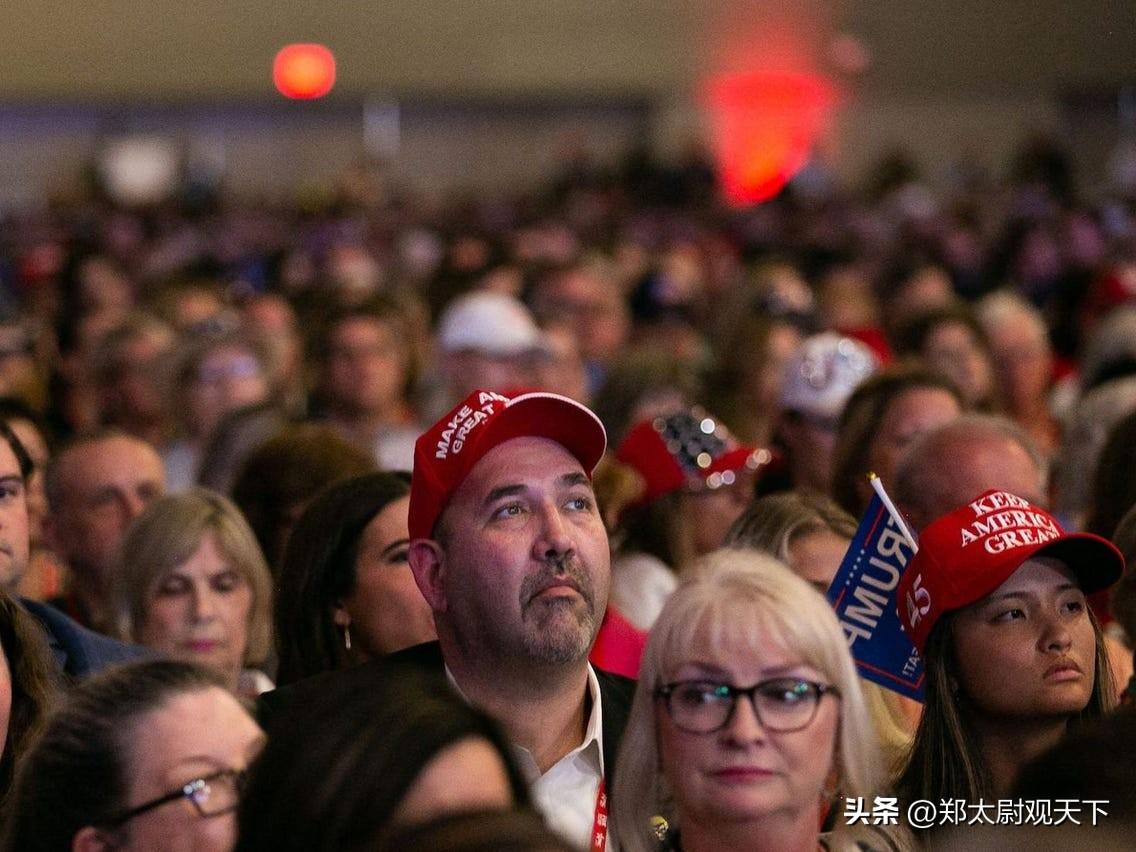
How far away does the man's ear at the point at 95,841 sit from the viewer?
3.07 m

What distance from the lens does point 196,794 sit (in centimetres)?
309

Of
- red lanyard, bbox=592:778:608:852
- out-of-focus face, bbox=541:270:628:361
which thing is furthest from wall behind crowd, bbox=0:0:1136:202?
red lanyard, bbox=592:778:608:852

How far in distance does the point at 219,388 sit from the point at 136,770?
17.8 feet

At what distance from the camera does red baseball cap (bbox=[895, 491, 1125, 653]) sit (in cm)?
397

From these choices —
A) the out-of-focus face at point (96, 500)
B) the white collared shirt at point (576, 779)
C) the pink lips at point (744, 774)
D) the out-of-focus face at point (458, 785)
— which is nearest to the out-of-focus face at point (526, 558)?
the white collared shirt at point (576, 779)

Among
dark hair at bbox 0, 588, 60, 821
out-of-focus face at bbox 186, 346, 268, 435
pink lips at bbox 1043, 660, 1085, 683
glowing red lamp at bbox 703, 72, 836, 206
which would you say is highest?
glowing red lamp at bbox 703, 72, 836, 206

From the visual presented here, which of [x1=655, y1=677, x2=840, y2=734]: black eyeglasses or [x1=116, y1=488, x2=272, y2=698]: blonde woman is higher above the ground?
[x1=116, y1=488, x2=272, y2=698]: blonde woman

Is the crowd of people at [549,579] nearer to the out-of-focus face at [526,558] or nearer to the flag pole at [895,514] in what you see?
the out-of-focus face at [526,558]

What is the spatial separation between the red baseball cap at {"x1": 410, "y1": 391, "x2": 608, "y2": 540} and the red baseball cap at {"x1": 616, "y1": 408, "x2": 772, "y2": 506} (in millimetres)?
2195

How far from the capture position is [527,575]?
375cm

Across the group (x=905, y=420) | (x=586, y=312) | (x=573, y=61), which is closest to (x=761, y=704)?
(x=905, y=420)

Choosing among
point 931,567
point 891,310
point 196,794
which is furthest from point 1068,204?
point 196,794

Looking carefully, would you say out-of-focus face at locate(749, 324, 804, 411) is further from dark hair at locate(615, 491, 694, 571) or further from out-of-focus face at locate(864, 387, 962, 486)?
dark hair at locate(615, 491, 694, 571)

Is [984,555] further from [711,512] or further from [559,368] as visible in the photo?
[559,368]
